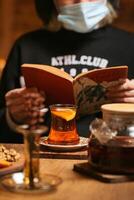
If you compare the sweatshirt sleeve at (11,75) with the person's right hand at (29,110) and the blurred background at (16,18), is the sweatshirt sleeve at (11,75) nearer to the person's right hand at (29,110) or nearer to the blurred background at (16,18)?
the person's right hand at (29,110)

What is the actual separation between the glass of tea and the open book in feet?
0.21

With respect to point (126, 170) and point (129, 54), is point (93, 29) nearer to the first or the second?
point (129, 54)

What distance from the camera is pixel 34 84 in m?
1.51

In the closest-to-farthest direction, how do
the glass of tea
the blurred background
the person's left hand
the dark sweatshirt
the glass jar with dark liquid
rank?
1. the glass jar with dark liquid
2. the glass of tea
3. the person's left hand
4. the dark sweatshirt
5. the blurred background

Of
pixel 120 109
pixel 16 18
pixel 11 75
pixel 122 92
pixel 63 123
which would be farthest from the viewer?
pixel 16 18

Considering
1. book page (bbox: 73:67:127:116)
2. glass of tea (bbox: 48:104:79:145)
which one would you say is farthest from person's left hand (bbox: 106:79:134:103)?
glass of tea (bbox: 48:104:79:145)

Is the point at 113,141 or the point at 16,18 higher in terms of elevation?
the point at 16,18

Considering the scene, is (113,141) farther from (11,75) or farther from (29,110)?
(11,75)

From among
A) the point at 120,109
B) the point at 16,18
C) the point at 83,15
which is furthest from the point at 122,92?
the point at 16,18

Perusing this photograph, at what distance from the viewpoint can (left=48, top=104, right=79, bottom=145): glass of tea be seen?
56.5 inches

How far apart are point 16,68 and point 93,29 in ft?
1.10

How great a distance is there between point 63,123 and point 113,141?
24cm

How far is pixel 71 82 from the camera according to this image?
56.9 inches

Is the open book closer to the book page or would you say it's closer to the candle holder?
the book page
